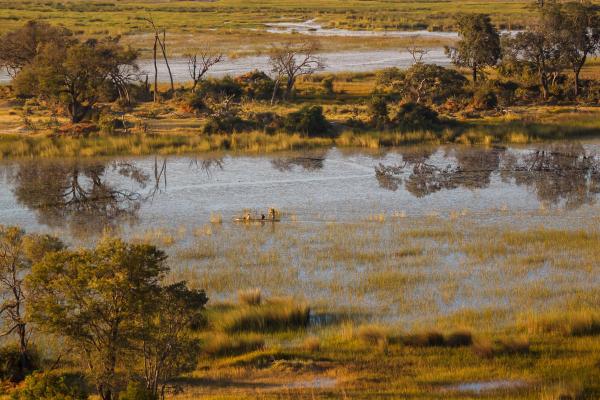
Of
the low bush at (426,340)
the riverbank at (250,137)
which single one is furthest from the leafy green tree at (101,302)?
the riverbank at (250,137)

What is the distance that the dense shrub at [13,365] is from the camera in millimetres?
17188

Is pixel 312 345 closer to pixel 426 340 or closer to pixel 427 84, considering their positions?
pixel 426 340

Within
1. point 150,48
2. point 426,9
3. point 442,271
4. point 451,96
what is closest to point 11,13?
point 150,48

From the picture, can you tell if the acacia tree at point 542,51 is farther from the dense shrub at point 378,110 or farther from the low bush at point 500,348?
the low bush at point 500,348

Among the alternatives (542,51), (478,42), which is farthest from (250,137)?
(542,51)

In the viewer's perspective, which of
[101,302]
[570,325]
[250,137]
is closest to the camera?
[101,302]

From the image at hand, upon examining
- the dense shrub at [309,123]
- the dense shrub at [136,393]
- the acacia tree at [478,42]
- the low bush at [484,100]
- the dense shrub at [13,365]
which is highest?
the acacia tree at [478,42]

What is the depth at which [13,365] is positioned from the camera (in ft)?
56.8

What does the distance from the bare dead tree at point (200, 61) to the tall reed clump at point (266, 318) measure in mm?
31371

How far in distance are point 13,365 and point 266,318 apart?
4820 mm

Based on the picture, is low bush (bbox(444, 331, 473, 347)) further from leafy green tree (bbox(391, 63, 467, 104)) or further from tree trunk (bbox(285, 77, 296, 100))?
tree trunk (bbox(285, 77, 296, 100))

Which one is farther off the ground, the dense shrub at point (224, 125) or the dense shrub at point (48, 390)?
the dense shrub at point (224, 125)

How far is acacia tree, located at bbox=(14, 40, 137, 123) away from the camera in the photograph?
4319 centimetres

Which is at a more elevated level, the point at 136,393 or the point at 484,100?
the point at 484,100
